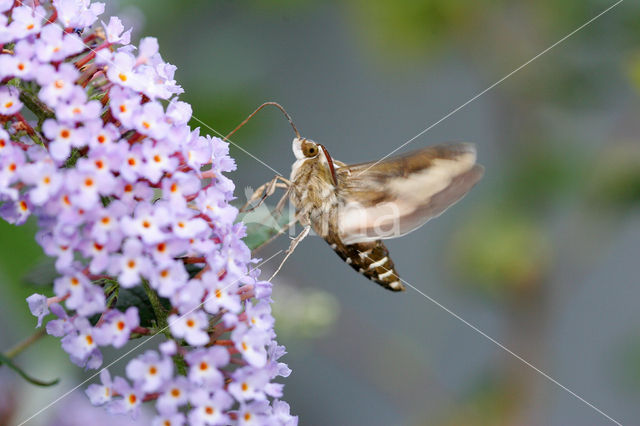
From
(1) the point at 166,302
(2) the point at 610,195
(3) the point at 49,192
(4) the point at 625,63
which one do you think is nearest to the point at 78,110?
(3) the point at 49,192

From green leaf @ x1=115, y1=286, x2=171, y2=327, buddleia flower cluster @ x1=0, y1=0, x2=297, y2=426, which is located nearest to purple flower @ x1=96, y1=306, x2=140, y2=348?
buddleia flower cluster @ x1=0, y1=0, x2=297, y2=426

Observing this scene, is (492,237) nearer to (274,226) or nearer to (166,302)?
(274,226)

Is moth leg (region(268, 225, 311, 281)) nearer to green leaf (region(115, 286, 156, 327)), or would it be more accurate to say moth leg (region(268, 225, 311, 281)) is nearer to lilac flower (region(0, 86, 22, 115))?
green leaf (region(115, 286, 156, 327))

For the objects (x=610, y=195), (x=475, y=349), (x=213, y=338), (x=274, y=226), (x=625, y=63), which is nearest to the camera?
(x=213, y=338)

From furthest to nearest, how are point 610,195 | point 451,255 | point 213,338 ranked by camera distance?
point 451,255
point 610,195
point 213,338

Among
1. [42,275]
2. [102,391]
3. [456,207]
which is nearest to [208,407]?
[102,391]

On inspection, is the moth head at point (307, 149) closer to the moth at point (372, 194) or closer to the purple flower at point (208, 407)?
the moth at point (372, 194)
